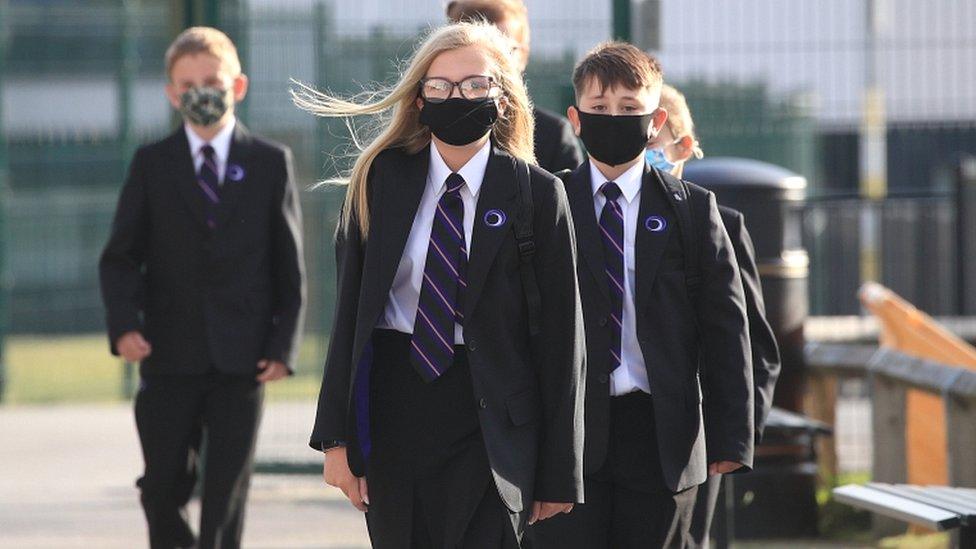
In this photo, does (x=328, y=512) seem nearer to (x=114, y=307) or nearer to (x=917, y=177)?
(x=114, y=307)

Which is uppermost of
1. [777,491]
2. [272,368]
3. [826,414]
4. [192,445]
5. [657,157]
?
[657,157]

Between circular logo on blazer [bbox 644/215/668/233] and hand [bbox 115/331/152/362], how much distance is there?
2338 millimetres

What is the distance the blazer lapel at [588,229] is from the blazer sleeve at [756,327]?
0.56m

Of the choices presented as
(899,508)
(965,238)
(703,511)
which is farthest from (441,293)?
(965,238)

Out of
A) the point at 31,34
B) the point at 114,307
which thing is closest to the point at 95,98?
the point at 31,34

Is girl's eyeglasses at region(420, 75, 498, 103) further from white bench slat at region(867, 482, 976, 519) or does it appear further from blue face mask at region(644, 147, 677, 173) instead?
white bench slat at region(867, 482, 976, 519)

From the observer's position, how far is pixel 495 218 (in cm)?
420

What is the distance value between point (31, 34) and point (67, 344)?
2777 millimetres

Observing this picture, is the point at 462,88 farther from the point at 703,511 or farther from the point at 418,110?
the point at 703,511

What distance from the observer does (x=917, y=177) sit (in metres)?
14.9

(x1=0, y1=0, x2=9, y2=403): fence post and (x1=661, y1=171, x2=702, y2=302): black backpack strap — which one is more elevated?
(x1=661, y1=171, x2=702, y2=302): black backpack strap

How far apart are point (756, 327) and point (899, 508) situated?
28.4 inches

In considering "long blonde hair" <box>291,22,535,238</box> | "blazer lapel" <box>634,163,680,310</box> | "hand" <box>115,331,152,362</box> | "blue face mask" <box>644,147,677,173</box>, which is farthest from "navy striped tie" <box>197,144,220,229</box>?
"long blonde hair" <box>291,22,535,238</box>

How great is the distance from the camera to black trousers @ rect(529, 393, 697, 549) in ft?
16.1
